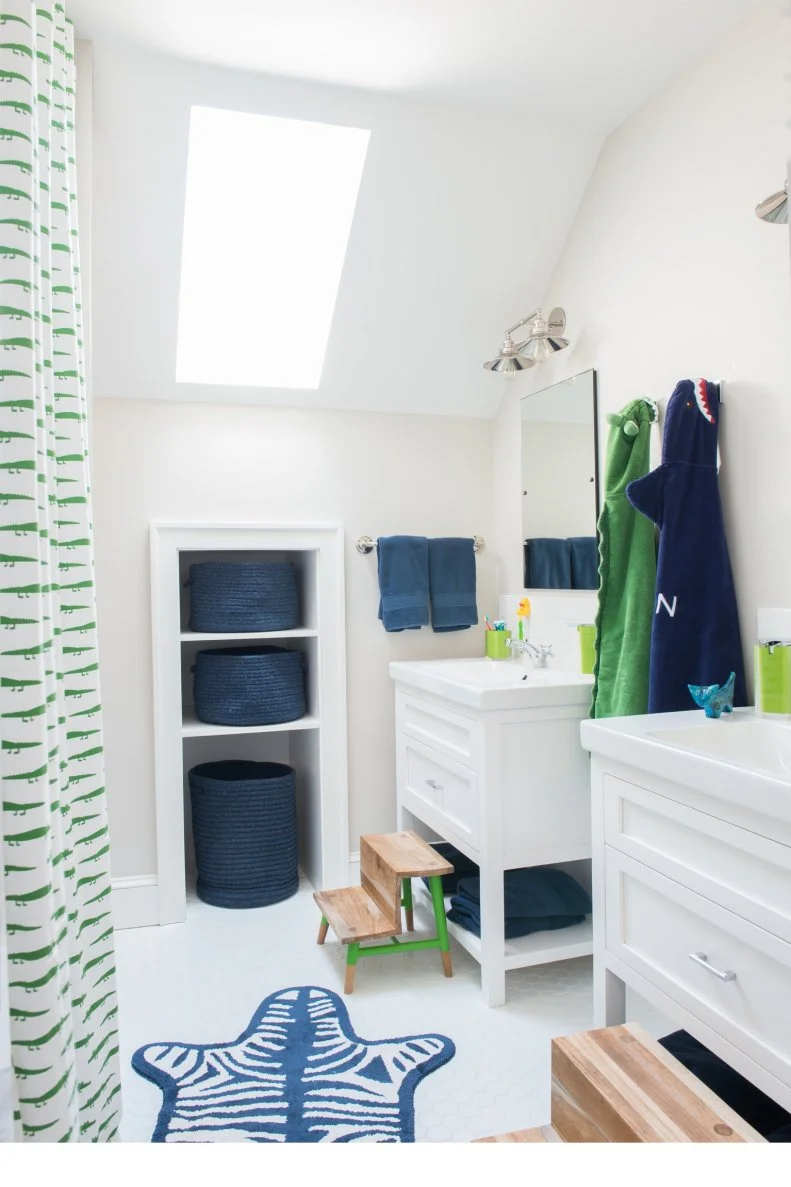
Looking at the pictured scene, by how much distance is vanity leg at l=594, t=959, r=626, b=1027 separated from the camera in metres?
1.82

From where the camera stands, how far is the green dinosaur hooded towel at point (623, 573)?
2.20 m

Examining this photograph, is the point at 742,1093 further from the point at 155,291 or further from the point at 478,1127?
the point at 155,291

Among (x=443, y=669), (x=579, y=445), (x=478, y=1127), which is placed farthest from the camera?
(x=443, y=669)

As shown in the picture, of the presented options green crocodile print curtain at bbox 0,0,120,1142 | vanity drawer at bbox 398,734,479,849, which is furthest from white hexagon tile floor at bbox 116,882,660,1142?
green crocodile print curtain at bbox 0,0,120,1142

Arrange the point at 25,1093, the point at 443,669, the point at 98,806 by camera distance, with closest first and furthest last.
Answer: the point at 25,1093 → the point at 98,806 → the point at 443,669

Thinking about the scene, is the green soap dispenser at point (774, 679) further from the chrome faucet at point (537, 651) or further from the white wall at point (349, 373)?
the white wall at point (349, 373)

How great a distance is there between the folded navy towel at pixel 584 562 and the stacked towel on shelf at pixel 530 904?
36.6 inches

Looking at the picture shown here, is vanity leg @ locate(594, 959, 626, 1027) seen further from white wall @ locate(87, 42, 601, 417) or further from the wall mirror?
white wall @ locate(87, 42, 601, 417)

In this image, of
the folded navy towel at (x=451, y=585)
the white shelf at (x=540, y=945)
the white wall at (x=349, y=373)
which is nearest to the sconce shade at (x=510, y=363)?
the white wall at (x=349, y=373)

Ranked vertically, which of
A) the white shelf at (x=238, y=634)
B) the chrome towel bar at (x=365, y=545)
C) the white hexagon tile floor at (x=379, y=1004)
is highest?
the chrome towel bar at (x=365, y=545)

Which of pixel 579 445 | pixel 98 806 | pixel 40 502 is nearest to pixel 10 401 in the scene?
pixel 40 502

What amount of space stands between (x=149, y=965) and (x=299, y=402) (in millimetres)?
1966

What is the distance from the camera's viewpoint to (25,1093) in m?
1.02

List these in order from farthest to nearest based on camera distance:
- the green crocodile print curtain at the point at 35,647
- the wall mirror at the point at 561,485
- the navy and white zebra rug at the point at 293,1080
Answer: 1. the wall mirror at the point at 561,485
2. the navy and white zebra rug at the point at 293,1080
3. the green crocodile print curtain at the point at 35,647
